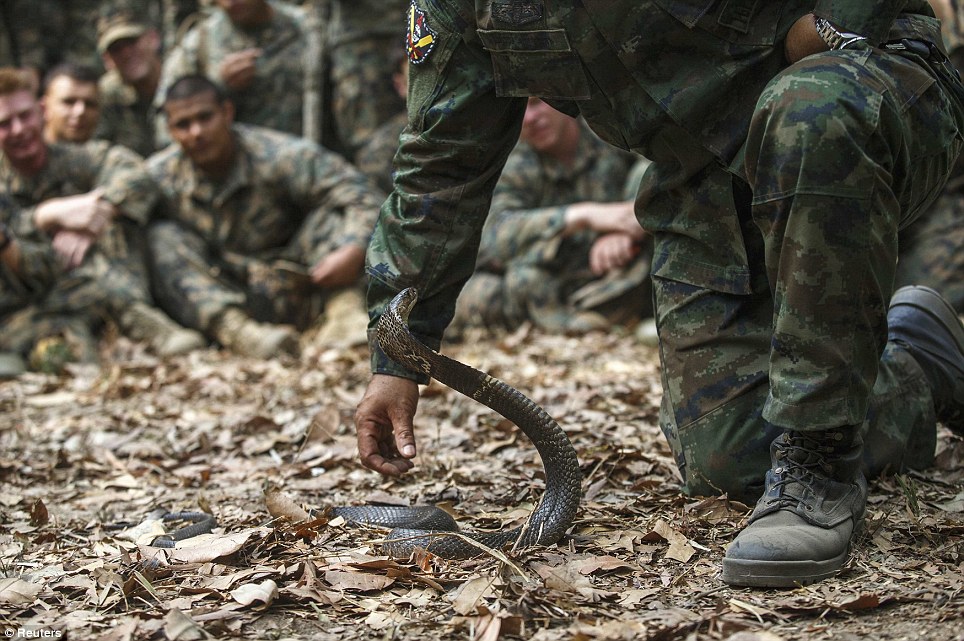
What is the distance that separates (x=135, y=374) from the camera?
584 cm

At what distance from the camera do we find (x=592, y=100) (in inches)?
103

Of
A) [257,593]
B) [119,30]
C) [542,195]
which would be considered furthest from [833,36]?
[119,30]

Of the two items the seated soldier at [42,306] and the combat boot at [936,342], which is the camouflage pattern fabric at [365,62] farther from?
the combat boot at [936,342]

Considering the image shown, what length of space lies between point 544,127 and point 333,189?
1.65 m

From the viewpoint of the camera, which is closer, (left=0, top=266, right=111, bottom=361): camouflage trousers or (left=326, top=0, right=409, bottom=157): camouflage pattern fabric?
(left=0, top=266, right=111, bottom=361): camouflage trousers

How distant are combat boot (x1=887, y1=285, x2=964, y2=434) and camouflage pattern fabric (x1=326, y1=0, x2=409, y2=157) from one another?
5827mm

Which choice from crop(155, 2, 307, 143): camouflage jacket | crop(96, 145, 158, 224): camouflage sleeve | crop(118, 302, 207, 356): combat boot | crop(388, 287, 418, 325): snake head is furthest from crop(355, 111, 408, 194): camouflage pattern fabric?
crop(388, 287, 418, 325): snake head

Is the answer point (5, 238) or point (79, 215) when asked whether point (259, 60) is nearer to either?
point (79, 215)

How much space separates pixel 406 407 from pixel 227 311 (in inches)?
183

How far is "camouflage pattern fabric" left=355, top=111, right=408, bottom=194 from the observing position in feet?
A: 27.0

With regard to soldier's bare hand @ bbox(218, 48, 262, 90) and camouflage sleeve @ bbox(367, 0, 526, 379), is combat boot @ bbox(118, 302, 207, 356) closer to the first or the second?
soldier's bare hand @ bbox(218, 48, 262, 90)

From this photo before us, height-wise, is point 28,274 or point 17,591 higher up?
point 17,591

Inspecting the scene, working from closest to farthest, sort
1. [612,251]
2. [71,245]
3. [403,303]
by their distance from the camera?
[403,303]
[612,251]
[71,245]

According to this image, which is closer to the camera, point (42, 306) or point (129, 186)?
point (42, 306)
